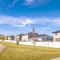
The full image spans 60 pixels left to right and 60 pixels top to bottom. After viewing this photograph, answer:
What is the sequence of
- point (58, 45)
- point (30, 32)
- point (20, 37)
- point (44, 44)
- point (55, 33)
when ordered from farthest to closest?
point (20, 37) < point (30, 32) < point (55, 33) < point (44, 44) < point (58, 45)

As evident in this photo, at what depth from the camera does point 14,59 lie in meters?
20.1

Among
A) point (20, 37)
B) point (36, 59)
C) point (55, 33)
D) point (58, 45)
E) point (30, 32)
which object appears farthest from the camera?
point (20, 37)

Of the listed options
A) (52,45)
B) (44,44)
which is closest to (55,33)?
(44,44)

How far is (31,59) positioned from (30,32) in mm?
121884

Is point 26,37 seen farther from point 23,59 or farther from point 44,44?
point 23,59

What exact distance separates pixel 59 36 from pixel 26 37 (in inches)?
3114

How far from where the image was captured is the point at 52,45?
A: 187 ft

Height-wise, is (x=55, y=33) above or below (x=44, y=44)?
above

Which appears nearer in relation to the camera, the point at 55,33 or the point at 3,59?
the point at 3,59

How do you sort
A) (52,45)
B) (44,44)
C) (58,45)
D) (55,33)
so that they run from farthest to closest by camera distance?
(55,33)
(44,44)
(52,45)
(58,45)

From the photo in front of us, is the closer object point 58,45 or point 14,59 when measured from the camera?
point 14,59

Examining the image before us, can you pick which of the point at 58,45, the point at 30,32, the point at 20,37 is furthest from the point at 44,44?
the point at 20,37

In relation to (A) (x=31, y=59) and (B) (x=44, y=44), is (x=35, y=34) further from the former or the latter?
(A) (x=31, y=59)

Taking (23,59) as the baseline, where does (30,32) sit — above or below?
above
